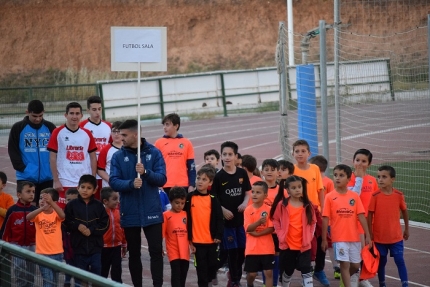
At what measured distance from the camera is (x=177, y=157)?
469 inches

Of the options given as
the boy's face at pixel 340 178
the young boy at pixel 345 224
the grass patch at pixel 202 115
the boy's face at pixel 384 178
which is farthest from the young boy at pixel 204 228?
the grass patch at pixel 202 115

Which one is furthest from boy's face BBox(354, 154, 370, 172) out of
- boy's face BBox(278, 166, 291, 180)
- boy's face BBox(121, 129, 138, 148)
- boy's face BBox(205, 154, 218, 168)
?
boy's face BBox(121, 129, 138, 148)

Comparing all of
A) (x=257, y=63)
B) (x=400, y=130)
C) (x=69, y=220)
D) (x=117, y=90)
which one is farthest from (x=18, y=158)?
(x=257, y=63)

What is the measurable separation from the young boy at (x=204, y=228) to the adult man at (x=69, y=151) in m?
1.72

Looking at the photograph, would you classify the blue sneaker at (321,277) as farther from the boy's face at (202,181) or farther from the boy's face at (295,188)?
the boy's face at (202,181)

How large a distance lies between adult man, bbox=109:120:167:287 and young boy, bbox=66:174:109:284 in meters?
0.26

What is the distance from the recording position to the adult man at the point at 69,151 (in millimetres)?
10695

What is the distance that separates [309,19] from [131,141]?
1906 inches

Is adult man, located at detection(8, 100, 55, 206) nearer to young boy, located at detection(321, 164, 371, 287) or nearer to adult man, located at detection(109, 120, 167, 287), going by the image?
adult man, located at detection(109, 120, 167, 287)

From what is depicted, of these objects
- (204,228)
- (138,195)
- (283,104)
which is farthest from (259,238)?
(283,104)

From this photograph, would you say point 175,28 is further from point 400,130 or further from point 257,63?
point 400,130

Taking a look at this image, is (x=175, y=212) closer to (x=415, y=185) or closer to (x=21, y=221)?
(x=21, y=221)

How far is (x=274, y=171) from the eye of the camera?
1023cm

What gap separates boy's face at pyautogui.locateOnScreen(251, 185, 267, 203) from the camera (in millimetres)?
9734
